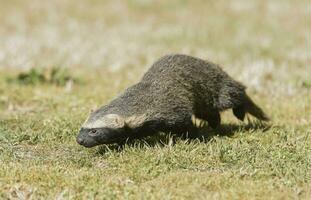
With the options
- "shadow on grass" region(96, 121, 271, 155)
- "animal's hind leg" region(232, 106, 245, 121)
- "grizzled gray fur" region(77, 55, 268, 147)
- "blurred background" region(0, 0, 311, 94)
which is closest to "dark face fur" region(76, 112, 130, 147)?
"grizzled gray fur" region(77, 55, 268, 147)

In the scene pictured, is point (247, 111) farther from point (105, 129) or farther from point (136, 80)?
point (136, 80)

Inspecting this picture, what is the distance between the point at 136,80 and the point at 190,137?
15.1 feet

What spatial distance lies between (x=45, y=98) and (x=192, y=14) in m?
10.1

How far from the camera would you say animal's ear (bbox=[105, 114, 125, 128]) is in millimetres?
7676

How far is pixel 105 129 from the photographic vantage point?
7.66 m

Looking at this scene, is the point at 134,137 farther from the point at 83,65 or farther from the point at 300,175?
the point at 83,65

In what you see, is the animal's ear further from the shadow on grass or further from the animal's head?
the shadow on grass

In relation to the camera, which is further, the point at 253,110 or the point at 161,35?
the point at 161,35

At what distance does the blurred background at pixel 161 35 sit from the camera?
14.2 metres

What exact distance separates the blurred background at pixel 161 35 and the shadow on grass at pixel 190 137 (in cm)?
283

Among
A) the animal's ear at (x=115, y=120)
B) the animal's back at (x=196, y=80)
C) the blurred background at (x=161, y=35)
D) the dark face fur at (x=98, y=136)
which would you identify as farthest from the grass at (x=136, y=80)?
the animal's back at (x=196, y=80)

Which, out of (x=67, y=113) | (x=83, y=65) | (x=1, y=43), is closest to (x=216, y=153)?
(x=67, y=113)

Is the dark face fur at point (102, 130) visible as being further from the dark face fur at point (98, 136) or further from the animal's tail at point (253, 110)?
the animal's tail at point (253, 110)

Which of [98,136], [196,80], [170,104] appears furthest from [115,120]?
[196,80]
